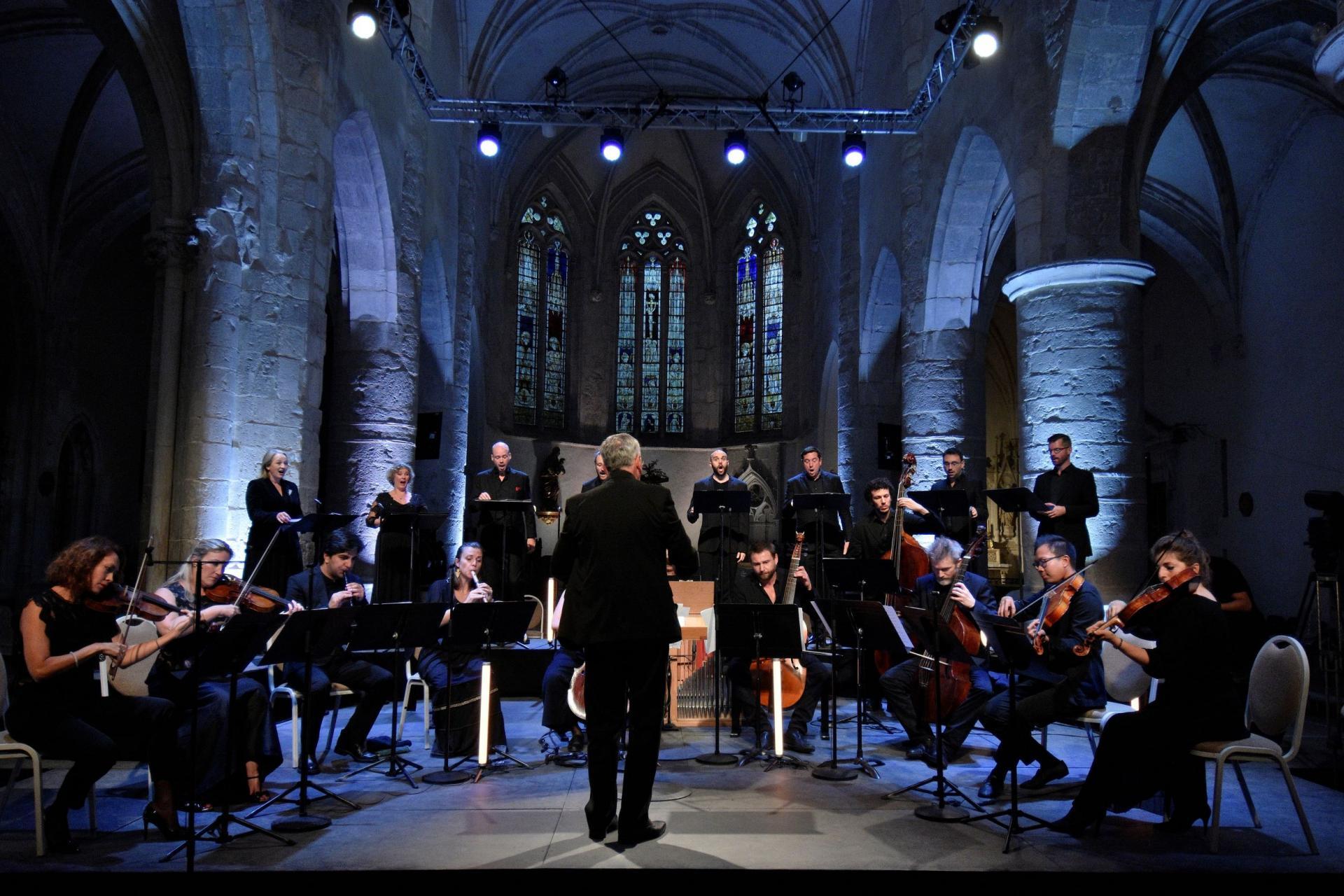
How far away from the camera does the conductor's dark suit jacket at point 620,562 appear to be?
4.54m

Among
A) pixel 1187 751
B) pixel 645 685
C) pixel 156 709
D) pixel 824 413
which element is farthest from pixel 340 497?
pixel 824 413

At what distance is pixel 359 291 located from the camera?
484 inches

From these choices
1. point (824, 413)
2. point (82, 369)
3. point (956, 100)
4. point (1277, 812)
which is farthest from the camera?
point (824, 413)

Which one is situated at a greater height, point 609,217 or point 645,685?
point 609,217

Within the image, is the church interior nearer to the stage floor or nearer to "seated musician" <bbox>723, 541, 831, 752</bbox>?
the stage floor

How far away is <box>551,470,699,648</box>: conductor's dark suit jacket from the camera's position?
4.54m

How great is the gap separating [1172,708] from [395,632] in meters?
3.99

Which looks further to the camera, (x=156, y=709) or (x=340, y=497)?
(x=340, y=497)

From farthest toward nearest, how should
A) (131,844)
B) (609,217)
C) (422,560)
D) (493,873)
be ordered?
(609,217) → (422,560) → (131,844) → (493,873)

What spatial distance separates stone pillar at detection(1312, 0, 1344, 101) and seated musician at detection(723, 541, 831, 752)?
4.08 metres

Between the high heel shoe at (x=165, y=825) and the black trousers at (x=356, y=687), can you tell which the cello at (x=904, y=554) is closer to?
the black trousers at (x=356, y=687)

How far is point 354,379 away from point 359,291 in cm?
107

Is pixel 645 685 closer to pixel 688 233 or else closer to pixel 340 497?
pixel 340 497

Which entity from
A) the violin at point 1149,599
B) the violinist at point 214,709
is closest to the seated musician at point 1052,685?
the violin at point 1149,599
